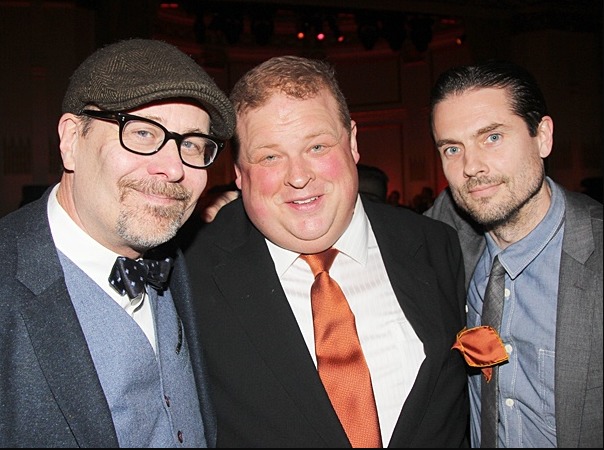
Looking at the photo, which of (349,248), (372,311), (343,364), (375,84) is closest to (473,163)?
(349,248)

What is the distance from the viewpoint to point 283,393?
64.5 inches

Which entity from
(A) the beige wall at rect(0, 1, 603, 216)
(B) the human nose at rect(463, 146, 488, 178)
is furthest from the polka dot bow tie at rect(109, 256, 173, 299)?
(A) the beige wall at rect(0, 1, 603, 216)

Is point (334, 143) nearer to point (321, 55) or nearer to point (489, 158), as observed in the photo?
point (489, 158)

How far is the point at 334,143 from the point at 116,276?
0.84m

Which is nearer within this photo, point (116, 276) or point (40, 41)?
point (116, 276)

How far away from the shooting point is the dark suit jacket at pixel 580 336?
1525mm

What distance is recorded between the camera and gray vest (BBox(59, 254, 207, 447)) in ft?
4.73

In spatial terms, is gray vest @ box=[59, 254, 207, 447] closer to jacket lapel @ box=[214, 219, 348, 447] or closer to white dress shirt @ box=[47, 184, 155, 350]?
white dress shirt @ box=[47, 184, 155, 350]

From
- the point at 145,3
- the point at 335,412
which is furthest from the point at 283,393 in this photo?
the point at 145,3

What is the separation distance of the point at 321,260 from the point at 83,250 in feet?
2.56

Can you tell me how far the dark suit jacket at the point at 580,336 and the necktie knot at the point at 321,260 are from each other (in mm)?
740

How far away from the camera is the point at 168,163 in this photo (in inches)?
59.8

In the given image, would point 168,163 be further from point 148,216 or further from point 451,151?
point 451,151

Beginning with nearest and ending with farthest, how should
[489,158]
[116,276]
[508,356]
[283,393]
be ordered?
[116,276], [283,393], [508,356], [489,158]
